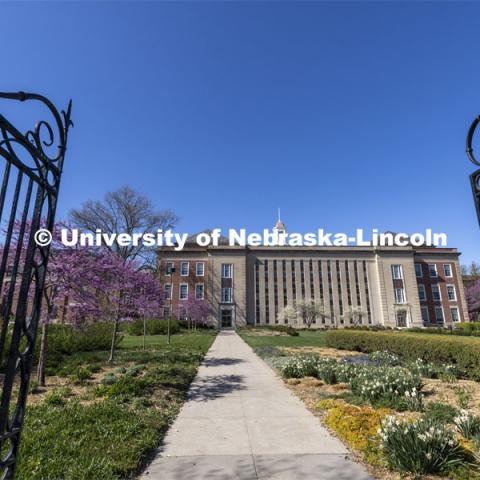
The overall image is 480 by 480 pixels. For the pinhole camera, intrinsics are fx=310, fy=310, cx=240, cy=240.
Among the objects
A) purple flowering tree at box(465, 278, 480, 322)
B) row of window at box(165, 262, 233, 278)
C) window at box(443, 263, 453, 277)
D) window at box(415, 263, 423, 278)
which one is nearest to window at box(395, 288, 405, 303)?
window at box(415, 263, 423, 278)

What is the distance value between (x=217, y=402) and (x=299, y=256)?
51316mm

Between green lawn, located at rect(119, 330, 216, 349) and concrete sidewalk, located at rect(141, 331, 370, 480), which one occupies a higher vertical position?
green lawn, located at rect(119, 330, 216, 349)

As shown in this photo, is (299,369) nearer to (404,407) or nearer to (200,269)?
(404,407)

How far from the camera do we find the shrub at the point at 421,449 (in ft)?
12.8

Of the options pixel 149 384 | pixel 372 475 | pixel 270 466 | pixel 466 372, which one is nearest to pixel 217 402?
pixel 149 384

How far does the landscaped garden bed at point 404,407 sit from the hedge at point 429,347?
3cm

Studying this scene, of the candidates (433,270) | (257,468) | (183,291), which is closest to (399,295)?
(433,270)

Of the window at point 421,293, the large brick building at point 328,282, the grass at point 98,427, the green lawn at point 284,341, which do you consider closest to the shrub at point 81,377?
the grass at point 98,427

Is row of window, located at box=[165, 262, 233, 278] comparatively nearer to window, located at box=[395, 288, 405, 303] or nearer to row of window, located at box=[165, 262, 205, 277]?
row of window, located at box=[165, 262, 205, 277]

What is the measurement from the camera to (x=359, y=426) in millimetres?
5109

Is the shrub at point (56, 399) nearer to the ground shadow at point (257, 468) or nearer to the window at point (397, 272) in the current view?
the ground shadow at point (257, 468)

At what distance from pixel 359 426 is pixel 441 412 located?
2.03 metres

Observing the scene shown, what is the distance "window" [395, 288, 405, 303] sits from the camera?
53906 mm

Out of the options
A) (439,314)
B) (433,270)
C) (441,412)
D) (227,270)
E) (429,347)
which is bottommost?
(441,412)
